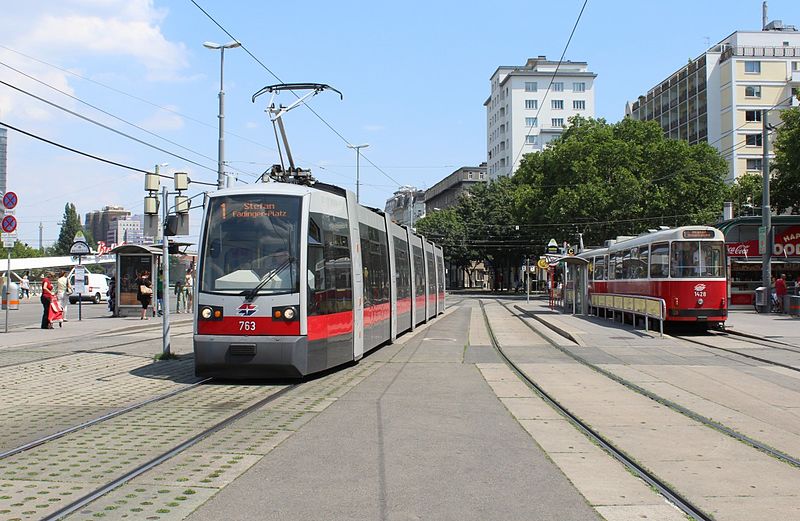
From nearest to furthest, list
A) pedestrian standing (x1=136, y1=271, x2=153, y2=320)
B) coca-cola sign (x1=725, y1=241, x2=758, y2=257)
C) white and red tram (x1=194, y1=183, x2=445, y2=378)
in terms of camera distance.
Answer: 1. white and red tram (x1=194, y1=183, x2=445, y2=378)
2. pedestrian standing (x1=136, y1=271, x2=153, y2=320)
3. coca-cola sign (x1=725, y1=241, x2=758, y2=257)

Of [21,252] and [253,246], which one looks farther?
[21,252]

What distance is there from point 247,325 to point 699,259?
666 inches

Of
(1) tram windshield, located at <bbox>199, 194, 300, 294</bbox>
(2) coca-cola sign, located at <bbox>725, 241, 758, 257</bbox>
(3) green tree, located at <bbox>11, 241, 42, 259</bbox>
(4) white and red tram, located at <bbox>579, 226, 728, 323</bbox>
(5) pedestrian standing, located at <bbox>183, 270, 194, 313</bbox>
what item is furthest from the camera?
(3) green tree, located at <bbox>11, 241, 42, 259</bbox>

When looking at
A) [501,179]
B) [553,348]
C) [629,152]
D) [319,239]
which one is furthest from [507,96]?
[319,239]

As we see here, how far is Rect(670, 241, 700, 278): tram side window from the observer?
80.1 feet

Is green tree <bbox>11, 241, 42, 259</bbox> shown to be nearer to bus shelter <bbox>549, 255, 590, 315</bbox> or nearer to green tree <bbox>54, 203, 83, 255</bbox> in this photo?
green tree <bbox>54, 203, 83, 255</bbox>

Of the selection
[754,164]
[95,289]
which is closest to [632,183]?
[754,164]

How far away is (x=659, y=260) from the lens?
25438 mm

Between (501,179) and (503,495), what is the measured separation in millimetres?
82599

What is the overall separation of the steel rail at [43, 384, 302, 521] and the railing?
54.7 feet

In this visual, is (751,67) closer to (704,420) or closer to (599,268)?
(599,268)

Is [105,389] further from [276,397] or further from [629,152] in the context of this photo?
[629,152]

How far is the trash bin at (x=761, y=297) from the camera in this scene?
112 ft

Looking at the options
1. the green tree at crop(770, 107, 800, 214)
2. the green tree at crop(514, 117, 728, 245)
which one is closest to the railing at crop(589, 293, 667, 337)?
the green tree at crop(770, 107, 800, 214)
